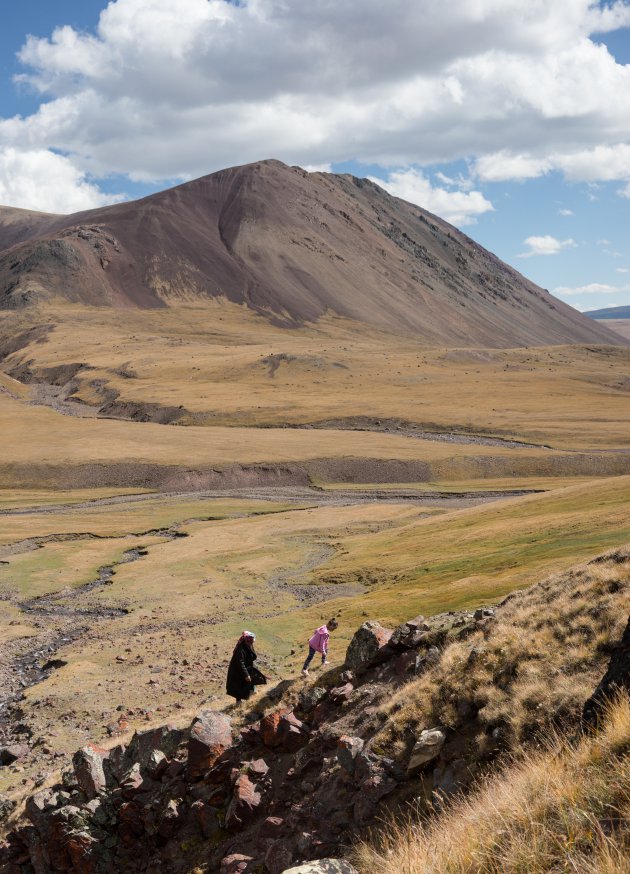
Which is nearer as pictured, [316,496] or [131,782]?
[131,782]

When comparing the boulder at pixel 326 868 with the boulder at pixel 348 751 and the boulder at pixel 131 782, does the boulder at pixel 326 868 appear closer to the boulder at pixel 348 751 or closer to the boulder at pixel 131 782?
the boulder at pixel 348 751

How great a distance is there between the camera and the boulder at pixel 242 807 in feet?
58.8

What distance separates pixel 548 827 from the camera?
338 inches

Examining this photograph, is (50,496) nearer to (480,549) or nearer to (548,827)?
(480,549)

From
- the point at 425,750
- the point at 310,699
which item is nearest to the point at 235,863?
the point at 425,750

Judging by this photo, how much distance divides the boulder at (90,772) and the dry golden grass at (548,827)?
14359mm

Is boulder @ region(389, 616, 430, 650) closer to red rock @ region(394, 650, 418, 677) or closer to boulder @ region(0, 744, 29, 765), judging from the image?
red rock @ region(394, 650, 418, 677)

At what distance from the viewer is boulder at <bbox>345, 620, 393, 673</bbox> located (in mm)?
23283

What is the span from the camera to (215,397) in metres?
188

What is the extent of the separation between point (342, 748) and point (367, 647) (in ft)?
22.7

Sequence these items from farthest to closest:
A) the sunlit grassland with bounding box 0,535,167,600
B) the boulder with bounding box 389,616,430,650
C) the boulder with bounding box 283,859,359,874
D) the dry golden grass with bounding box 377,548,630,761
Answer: the sunlit grassland with bounding box 0,535,167,600 < the boulder with bounding box 389,616,430,650 < the dry golden grass with bounding box 377,548,630,761 < the boulder with bounding box 283,859,359,874

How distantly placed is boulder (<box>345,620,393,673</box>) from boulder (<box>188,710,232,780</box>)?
4.74 m

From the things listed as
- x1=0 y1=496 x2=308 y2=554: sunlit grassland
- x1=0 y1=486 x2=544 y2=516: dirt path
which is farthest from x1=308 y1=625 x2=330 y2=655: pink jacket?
x1=0 y1=486 x2=544 y2=516: dirt path

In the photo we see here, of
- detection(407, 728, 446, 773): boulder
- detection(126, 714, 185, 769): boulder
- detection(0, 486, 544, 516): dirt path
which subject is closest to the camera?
detection(407, 728, 446, 773): boulder
